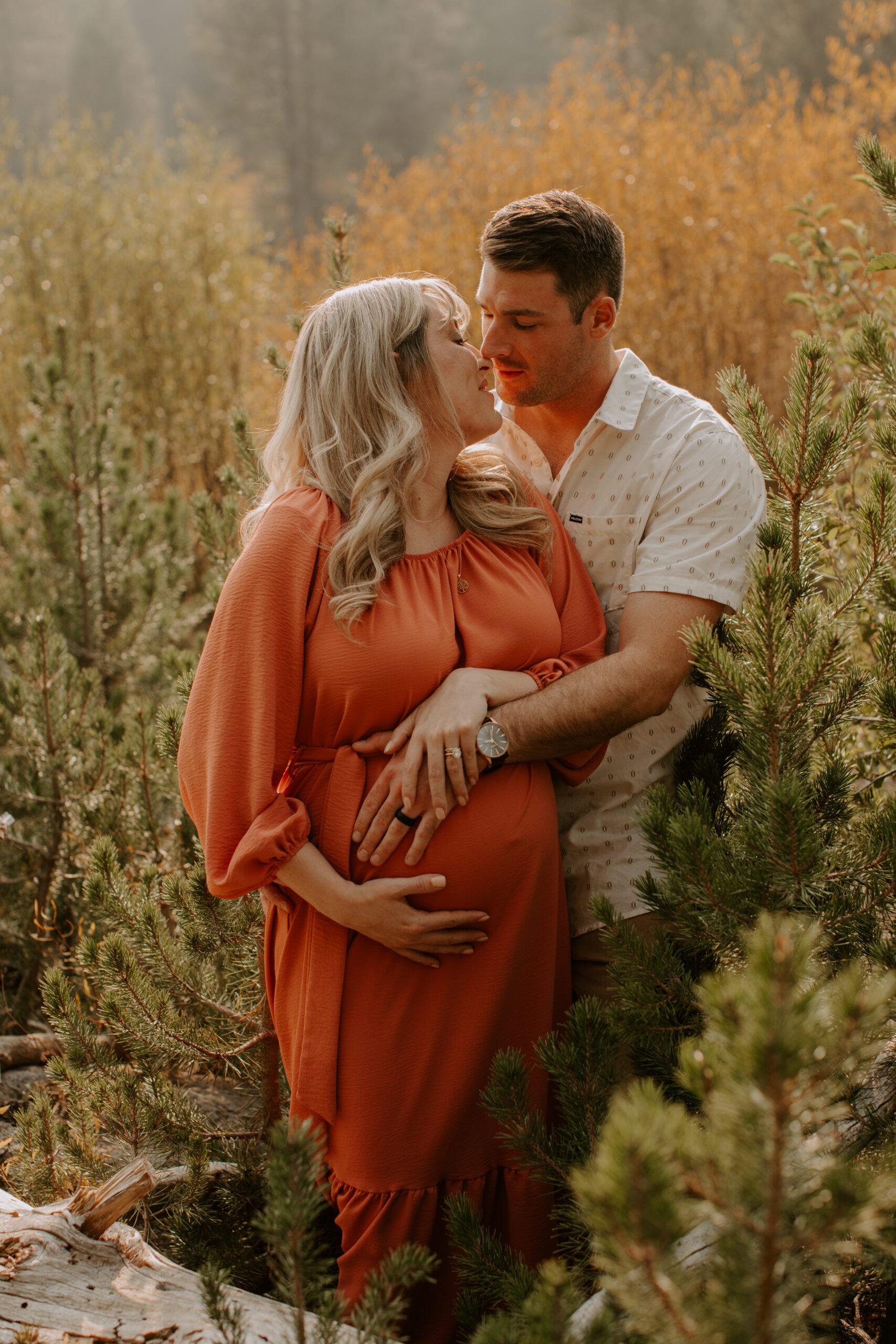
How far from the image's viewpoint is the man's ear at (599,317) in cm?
215

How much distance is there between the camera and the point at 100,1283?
1516 millimetres

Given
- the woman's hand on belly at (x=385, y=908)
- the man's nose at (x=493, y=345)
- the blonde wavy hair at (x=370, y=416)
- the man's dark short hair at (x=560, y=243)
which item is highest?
the man's dark short hair at (x=560, y=243)

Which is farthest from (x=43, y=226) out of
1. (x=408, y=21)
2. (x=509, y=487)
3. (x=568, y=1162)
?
(x=408, y=21)

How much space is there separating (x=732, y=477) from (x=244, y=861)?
4.01 feet

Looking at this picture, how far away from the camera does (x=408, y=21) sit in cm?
2461

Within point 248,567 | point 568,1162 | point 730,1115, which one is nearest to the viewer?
point 730,1115

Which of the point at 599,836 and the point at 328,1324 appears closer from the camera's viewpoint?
the point at 328,1324

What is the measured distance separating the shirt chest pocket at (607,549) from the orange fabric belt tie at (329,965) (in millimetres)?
717

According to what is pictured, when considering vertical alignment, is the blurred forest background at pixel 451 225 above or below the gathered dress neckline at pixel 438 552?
above

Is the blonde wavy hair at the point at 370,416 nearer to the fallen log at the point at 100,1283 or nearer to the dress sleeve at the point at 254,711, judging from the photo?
the dress sleeve at the point at 254,711

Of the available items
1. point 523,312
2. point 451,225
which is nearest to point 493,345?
point 523,312

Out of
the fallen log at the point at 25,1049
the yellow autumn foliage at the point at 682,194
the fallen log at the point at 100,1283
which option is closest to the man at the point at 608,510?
the fallen log at the point at 100,1283

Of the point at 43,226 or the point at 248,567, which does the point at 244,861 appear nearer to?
the point at 248,567

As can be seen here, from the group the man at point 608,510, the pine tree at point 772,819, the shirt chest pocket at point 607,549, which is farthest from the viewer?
the shirt chest pocket at point 607,549
